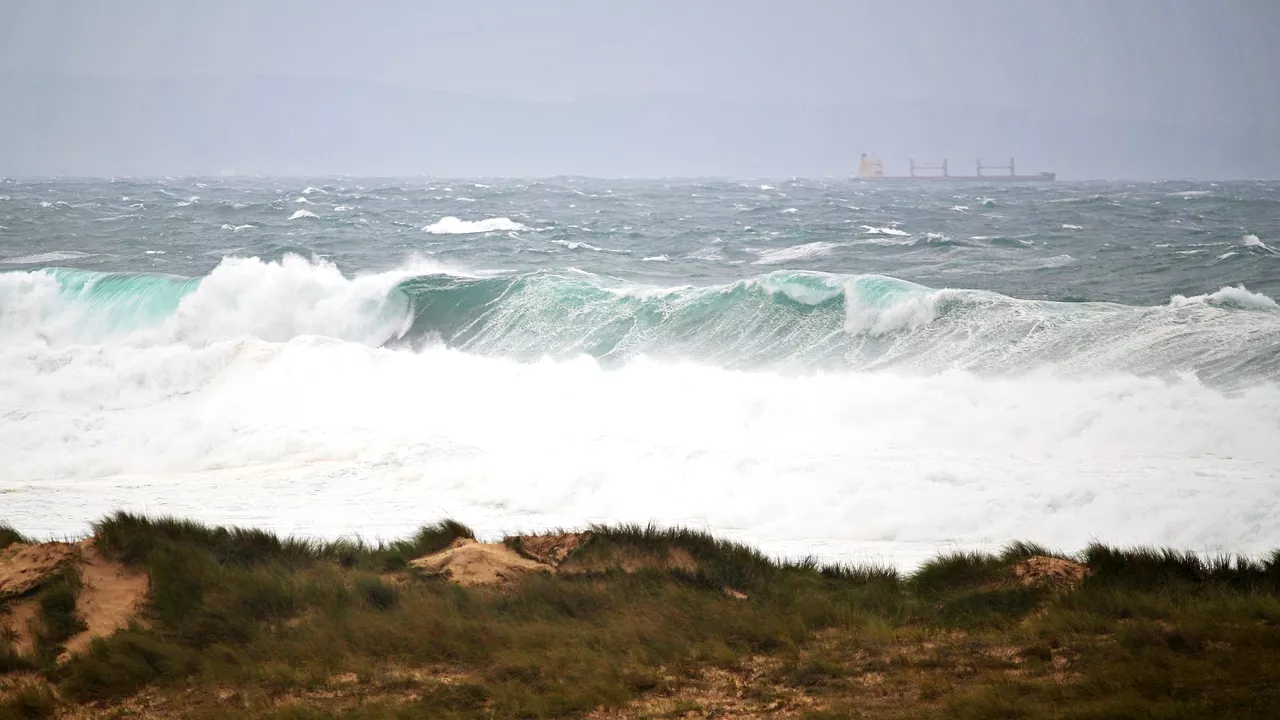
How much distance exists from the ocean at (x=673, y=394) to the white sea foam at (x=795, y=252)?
381 mm

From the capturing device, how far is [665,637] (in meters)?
6.25

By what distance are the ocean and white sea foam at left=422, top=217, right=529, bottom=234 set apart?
7940 mm

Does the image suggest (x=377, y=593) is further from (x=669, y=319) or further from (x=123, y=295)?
(x=123, y=295)

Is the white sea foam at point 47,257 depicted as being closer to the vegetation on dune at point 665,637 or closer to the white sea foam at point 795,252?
the white sea foam at point 795,252

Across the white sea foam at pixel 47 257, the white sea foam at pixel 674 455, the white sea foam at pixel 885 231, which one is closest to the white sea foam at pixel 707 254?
the white sea foam at pixel 885 231

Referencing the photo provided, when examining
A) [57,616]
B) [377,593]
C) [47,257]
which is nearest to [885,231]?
[47,257]

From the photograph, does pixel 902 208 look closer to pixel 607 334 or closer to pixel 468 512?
pixel 607 334

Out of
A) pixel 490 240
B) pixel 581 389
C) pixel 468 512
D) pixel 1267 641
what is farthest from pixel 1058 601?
pixel 490 240

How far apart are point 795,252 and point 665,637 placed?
89.3ft

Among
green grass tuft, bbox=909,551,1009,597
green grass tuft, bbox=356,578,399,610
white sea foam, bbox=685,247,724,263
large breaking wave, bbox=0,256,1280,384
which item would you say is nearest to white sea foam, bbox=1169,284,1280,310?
large breaking wave, bbox=0,256,1280,384

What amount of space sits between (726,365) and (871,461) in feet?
22.2

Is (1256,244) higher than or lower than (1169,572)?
higher

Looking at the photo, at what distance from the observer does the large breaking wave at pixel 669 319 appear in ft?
54.1

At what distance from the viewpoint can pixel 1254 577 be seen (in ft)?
22.5
